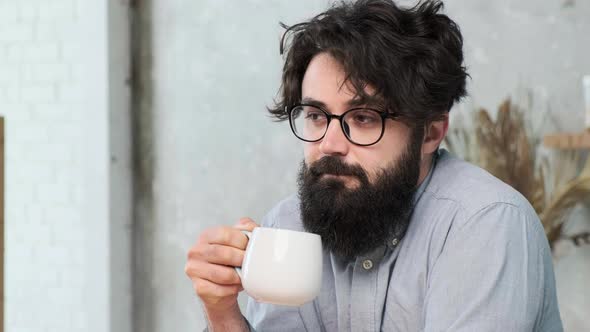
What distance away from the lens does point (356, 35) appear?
1230mm

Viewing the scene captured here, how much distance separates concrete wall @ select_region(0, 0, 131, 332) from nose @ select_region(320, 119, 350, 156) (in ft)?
6.04

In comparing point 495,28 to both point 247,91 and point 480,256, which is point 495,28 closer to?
point 247,91

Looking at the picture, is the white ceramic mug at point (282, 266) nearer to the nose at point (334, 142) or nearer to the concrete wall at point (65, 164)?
the nose at point (334, 142)

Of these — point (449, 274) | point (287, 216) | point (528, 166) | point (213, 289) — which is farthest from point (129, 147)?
point (449, 274)

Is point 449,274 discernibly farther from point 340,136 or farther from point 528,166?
point 528,166

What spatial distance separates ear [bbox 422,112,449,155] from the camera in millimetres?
1324

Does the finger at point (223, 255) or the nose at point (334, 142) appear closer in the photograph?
the finger at point (223, 255)

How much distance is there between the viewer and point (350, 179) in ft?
3.89

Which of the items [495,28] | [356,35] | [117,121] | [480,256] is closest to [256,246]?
[480,256]

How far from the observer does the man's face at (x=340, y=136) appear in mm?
1178

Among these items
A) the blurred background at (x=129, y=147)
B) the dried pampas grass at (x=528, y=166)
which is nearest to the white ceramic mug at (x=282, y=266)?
the dried pampas grass at (x=528, y=166)

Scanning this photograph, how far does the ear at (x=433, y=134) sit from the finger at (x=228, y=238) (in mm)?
448

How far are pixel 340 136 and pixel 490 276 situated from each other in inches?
12.5

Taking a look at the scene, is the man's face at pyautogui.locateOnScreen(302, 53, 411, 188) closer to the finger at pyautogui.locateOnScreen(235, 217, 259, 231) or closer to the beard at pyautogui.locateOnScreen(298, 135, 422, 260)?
the beard at pyautogui.locateOnScreen(298, 135, 422, 260)
